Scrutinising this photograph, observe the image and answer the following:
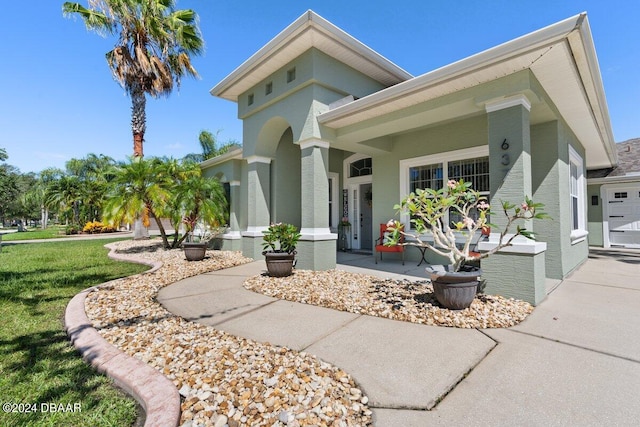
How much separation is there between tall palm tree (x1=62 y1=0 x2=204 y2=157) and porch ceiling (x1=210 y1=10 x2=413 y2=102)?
208 inches

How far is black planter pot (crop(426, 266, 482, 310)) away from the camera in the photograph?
3791 millimetres

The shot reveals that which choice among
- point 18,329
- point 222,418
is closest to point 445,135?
point 222,418

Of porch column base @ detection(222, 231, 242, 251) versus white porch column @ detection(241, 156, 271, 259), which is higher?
white porch column @ detection(241, 156, 271, 259)

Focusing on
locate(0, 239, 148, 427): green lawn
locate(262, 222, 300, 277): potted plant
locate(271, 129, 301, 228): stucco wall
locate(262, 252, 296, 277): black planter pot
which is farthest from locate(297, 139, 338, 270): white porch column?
locate(0, 239, 148, 427): green lawn

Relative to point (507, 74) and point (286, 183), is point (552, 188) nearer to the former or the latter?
point (507, 74)

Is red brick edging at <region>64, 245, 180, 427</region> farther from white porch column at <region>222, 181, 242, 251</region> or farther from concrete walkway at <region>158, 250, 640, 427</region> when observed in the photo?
white porch column at <region>222, 181, 242, 251</region>

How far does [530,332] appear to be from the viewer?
3328 mm

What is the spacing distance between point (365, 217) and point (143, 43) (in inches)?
475

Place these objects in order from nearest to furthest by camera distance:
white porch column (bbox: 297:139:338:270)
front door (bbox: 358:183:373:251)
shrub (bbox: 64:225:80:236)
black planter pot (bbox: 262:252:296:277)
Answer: black planter pot (bbox: 262:252:296:277) → white porch column (bbox: 297:139:338:270) → front door (bbox: 358:183:373:251) → shrub (bbox: 64:225:80:236)

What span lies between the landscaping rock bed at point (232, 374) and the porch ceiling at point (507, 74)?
469 centimetres

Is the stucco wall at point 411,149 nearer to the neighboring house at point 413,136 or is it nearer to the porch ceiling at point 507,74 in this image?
A: the neighboring house at point 413,136

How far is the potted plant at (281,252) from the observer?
6.24 metres

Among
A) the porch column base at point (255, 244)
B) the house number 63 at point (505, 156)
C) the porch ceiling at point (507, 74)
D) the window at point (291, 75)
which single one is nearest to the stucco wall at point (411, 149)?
the porch ceiling at point (507, 74)

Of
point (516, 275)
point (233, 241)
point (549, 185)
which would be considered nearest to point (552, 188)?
point (549, 185)
